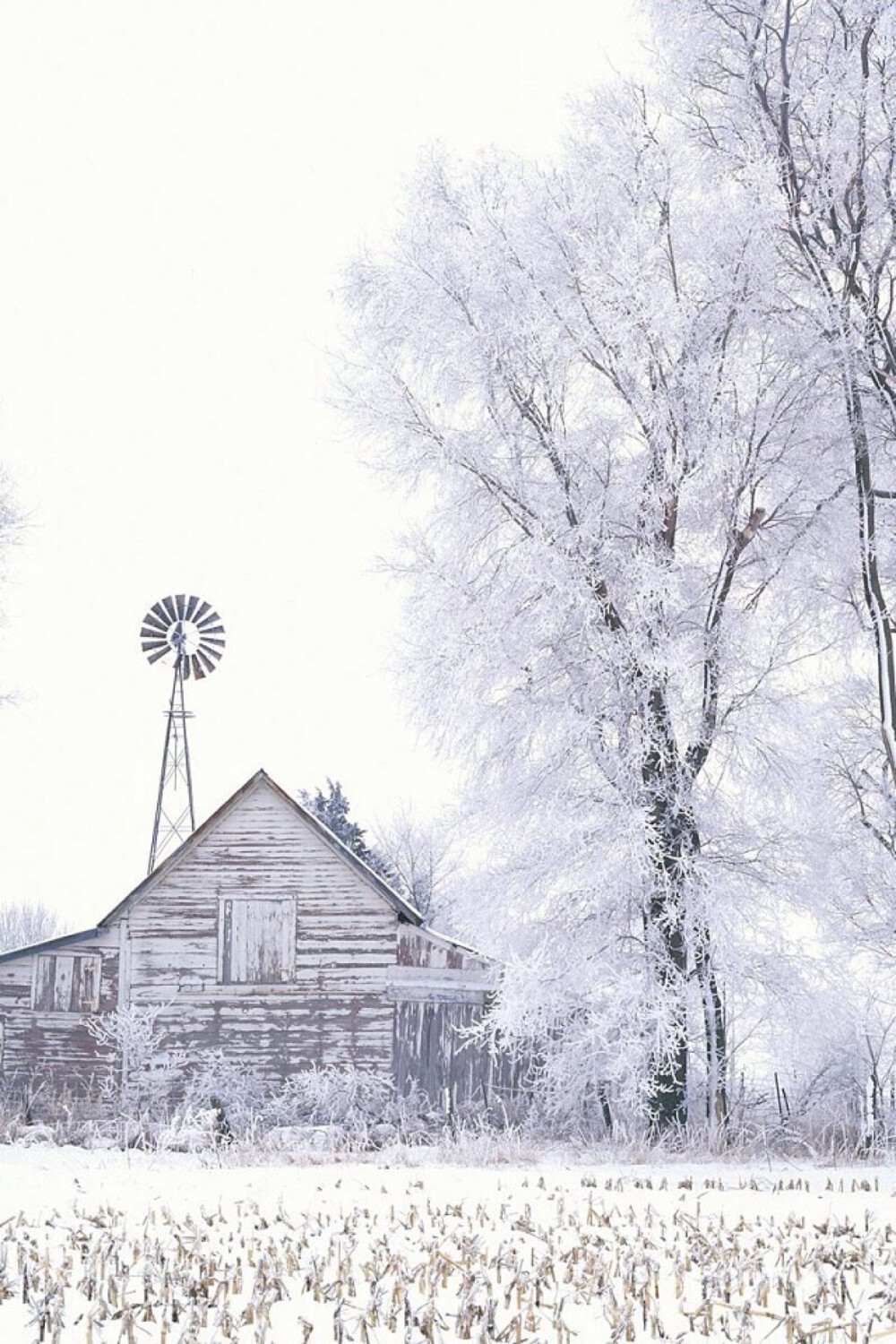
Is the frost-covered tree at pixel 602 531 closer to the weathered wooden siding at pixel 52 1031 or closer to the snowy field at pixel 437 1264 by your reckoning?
the snowy field at pixel 437 1264

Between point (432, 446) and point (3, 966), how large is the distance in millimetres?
13188

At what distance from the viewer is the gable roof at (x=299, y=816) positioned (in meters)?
23.2

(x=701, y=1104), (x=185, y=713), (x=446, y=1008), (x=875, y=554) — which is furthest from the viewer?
(x=185, y=713)

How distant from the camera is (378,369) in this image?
17.3m

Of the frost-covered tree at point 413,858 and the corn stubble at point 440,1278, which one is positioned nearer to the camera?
the corn stubble at point 440,1278

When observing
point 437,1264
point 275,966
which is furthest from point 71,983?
point 437,1264

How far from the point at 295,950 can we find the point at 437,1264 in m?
17.3

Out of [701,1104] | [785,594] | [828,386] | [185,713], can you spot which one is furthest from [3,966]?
[828,386]

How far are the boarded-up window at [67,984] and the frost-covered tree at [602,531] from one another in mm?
9899

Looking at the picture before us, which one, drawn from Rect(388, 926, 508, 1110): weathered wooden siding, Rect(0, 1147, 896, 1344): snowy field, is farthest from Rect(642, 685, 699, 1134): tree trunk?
Rect(388, 926, 508, 1110): weathered wooden siding

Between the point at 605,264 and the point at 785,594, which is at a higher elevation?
the point at 605,264

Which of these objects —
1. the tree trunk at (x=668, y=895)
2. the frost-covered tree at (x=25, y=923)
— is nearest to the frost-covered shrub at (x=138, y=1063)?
Answer: the tree trunk at (x=668, y=895)

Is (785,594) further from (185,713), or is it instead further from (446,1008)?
(185,713)

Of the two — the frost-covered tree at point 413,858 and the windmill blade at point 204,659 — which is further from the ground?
the windmill blade at point 204,659
